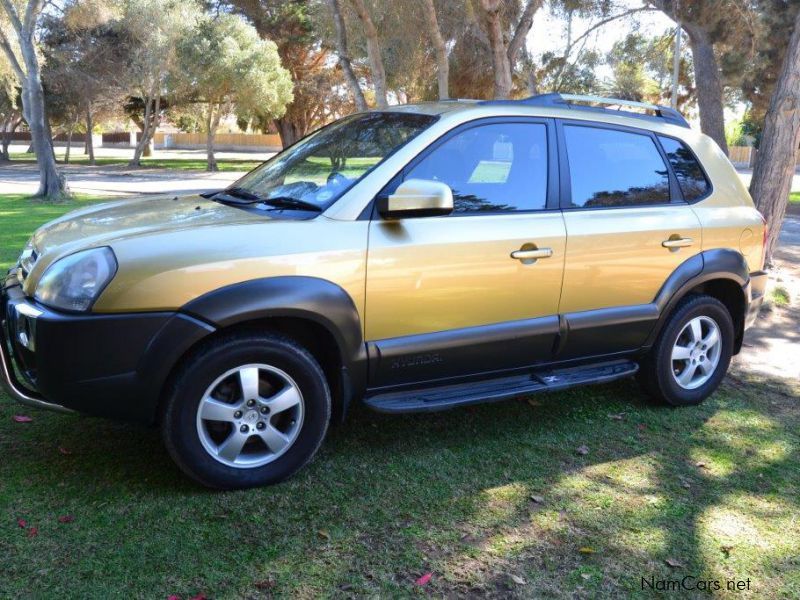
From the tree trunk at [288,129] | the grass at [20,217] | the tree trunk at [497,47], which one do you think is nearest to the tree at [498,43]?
the tree trunk at [497,47]

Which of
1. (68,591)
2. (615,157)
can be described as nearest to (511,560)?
(68,591)

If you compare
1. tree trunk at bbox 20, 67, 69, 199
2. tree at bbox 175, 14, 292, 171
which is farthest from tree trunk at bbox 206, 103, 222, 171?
tree trunk at bbox 20, 67, 69, 199

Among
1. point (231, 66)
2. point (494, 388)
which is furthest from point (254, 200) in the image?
point (231, 66)

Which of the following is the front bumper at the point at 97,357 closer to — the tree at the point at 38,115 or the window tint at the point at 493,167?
the window tint at the point at 493,167

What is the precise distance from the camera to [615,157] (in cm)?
454

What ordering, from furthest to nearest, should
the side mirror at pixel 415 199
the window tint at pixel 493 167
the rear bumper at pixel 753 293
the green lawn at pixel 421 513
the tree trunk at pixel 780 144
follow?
the tree trunk at pixel 780 144 → the rear bumper at pixel 753 293 → the window tint at pixel 493 167 → the side mirror at pixel 415 199 → the green lawn at pixel 421 513

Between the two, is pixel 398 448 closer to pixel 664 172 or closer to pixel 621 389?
pixel 621 389

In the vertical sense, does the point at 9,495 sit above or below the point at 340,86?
below

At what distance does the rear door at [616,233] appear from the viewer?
4.27 metres

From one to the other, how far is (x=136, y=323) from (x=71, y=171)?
34.4 meters

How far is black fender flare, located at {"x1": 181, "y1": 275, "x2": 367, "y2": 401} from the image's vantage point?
3.28 meters

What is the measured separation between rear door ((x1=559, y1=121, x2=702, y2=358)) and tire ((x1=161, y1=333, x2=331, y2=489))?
1.55 metres

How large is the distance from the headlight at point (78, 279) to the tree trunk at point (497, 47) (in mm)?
Answer: 7852

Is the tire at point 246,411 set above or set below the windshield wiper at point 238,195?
below
